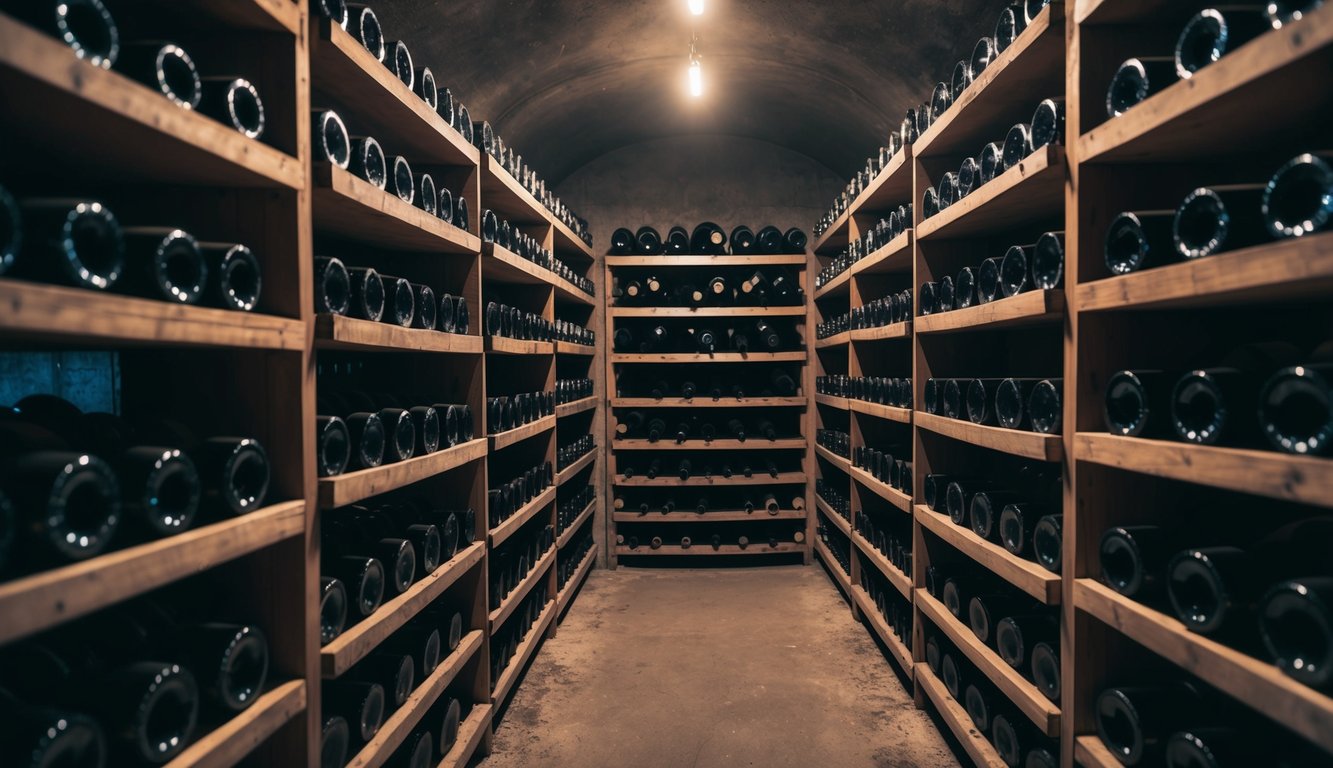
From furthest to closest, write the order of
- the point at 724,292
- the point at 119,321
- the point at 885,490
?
the point at 724,292 < the point at 885,490 < the point at 119,321

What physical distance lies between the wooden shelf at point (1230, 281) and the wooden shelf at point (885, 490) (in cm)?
223

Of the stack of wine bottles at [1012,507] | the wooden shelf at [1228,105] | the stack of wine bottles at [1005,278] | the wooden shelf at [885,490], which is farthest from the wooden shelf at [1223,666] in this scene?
the wooden shelf at [885,490]

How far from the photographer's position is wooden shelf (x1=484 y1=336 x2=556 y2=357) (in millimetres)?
3799

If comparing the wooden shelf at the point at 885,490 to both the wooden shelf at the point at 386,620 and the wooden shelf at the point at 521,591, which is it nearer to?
the wooden shelf at the point at 521,591

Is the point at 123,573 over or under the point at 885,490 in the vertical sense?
over

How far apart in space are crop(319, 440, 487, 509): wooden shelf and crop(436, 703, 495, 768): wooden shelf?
1.19 meters

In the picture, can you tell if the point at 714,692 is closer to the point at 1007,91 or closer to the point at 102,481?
the point at 1007,91

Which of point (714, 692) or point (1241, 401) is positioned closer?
point (1241, 401)

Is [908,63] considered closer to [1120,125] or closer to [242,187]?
[1120,125]

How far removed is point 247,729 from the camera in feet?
5.90

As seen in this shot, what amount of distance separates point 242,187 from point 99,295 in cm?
78

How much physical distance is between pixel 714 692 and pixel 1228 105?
143 inches

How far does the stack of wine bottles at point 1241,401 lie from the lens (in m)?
1.56

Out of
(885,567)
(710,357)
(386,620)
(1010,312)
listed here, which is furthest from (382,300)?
(710,357)
